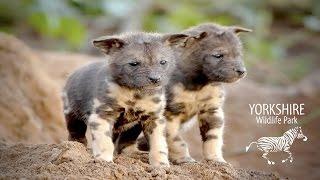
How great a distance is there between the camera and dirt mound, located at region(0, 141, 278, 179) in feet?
17.8

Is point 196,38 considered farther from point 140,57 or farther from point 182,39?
point 140,57

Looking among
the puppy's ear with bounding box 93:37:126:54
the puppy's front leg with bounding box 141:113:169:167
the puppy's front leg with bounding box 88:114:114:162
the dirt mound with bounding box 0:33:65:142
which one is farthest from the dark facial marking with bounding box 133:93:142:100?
the dirt mound with bounding box 0:33:65:142

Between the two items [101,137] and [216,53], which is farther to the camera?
[216,53]

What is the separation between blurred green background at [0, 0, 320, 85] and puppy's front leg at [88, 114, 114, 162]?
6847mm

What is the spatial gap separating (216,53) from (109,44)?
0.97m

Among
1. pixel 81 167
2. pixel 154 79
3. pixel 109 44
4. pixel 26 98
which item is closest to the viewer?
pixel 81 167

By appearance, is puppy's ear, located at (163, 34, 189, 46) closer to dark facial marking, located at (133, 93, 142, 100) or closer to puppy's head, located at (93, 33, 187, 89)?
puppy's head, located at (93, 33, 187, 89)

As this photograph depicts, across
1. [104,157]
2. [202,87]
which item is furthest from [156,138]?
[202,87]

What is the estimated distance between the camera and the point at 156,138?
608 centimetres

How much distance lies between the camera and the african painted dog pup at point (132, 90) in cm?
589

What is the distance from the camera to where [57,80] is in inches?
420

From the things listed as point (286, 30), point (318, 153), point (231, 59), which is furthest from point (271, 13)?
point (231, 59)

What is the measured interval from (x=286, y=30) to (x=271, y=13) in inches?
25.5

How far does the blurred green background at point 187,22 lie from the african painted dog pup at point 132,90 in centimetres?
666
